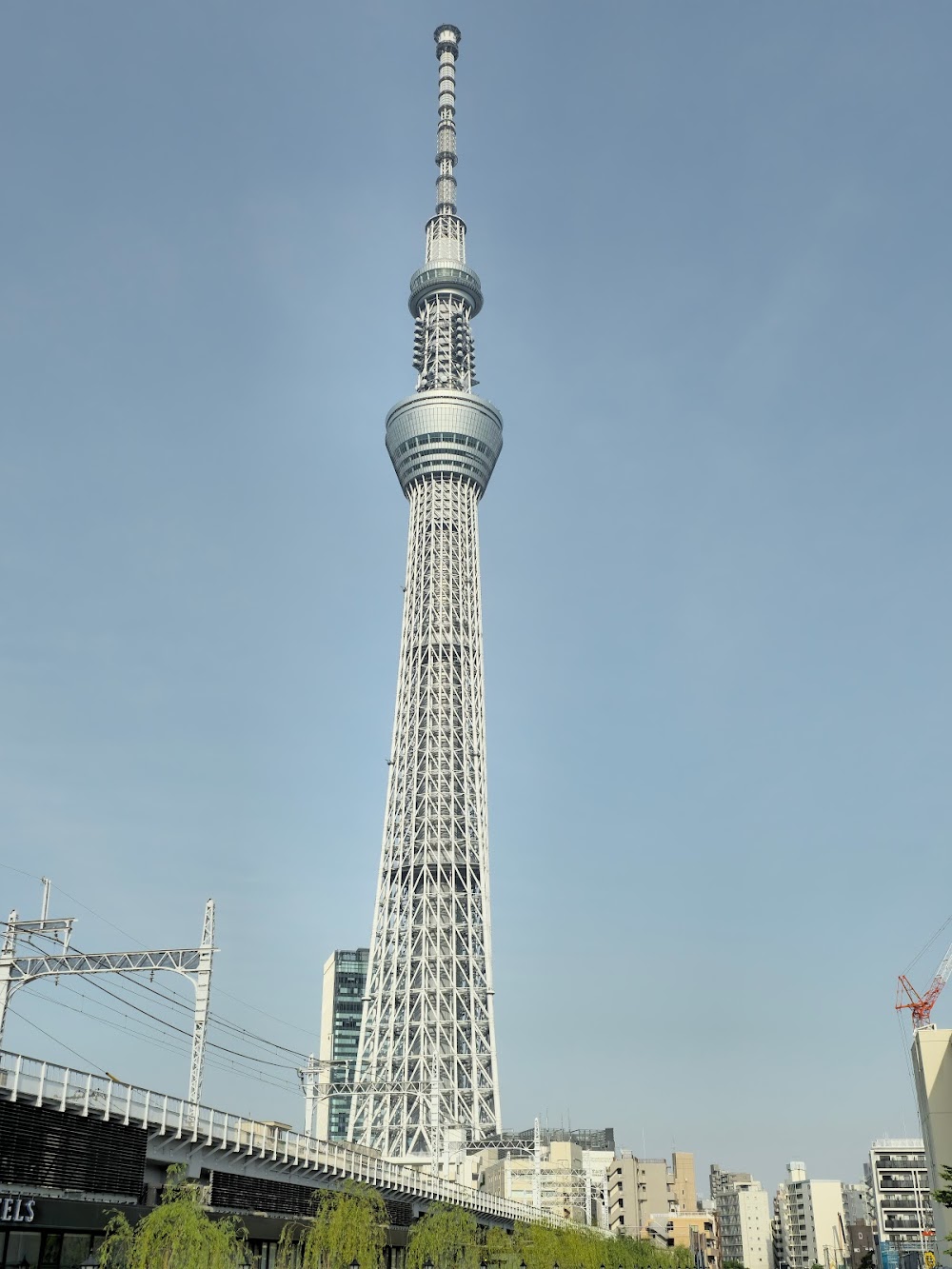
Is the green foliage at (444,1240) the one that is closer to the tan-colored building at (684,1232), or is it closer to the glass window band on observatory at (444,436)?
the tan-colored building at (684,1232)

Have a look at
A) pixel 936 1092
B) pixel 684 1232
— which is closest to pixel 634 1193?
pixel 684 1232

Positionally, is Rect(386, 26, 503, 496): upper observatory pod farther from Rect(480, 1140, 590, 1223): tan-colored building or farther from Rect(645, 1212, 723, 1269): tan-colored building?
Rect(645, 1212, 723, 1269): tan-colored building

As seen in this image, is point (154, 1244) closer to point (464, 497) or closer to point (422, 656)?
point (422, 656)

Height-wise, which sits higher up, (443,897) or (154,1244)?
(443,897)

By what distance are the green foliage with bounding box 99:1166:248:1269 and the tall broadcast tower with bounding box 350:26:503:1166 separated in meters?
86.1

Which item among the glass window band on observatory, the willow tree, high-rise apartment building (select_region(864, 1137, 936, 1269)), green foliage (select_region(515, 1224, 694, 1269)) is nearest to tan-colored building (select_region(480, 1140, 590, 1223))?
green foliage (select_region(515, 1224, 694, 1269))

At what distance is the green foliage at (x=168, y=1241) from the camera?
46125 millimetres

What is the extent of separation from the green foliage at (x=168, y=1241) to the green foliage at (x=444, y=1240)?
96.9ft

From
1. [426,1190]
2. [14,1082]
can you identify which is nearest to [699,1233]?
[426,1190]

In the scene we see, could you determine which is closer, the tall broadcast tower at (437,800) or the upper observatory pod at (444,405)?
the tall broadcast tower at (437,800)

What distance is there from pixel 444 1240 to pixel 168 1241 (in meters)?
32.3

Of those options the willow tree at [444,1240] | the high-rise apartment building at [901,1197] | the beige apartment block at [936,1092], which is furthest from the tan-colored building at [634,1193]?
the willow tree at [444,1240]

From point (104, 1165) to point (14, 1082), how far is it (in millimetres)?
7199

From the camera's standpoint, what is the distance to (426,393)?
601ft
